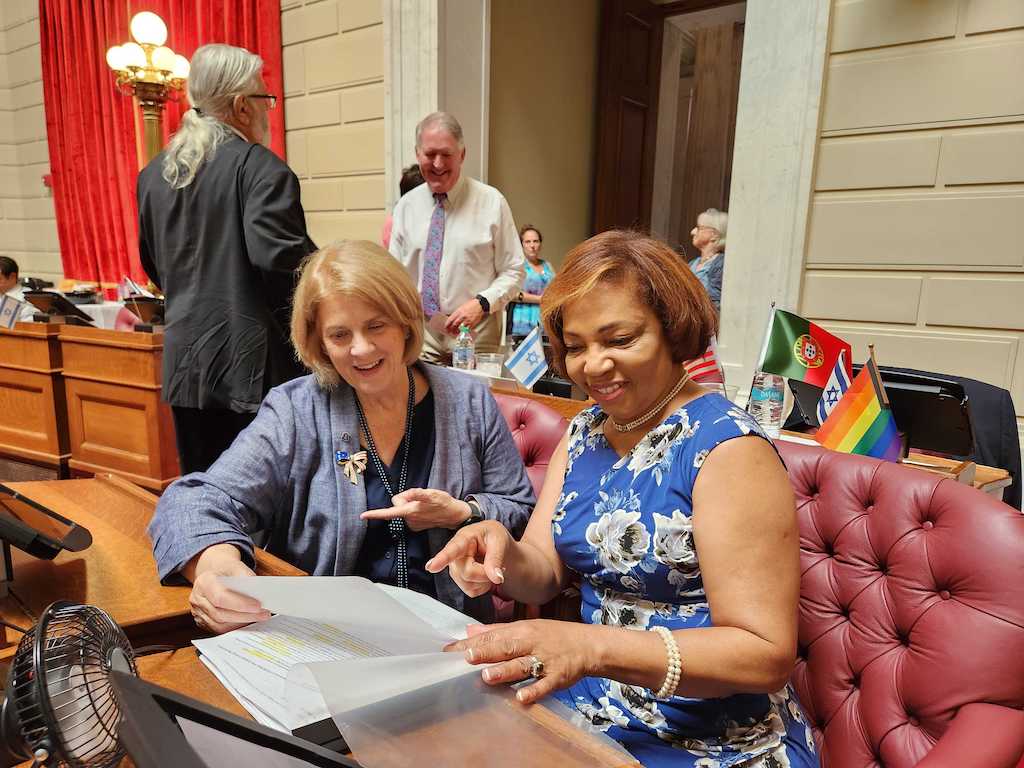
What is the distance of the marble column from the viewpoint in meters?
3.04

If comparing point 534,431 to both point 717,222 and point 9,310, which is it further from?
point 717,222

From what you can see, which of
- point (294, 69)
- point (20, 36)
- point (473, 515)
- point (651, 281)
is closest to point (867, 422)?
point (651, 281)

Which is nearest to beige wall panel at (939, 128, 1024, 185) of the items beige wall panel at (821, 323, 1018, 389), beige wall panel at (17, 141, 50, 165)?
beige wall panel at (821, 323, 1018, 389)

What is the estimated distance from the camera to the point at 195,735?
479mm

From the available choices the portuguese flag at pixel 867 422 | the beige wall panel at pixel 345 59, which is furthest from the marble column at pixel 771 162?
the beige wall panel at pixel 345 59

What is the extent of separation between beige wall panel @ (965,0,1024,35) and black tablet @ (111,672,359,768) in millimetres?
3486

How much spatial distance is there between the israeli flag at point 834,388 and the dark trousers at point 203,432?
1888 mm

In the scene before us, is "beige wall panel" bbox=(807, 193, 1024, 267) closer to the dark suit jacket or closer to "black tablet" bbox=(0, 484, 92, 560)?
the dark suit jacket

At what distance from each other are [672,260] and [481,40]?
12.9 feet

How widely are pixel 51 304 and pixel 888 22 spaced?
429cm

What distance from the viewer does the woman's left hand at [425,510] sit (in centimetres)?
115

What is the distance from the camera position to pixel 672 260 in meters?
1.06

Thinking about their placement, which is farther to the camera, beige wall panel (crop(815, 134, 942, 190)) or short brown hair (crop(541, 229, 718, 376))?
beige wall panel (crop(815, 134, 942, 190))

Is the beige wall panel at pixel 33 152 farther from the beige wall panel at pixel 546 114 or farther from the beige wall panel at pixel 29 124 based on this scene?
the beige wall panel at pixel 546 114
